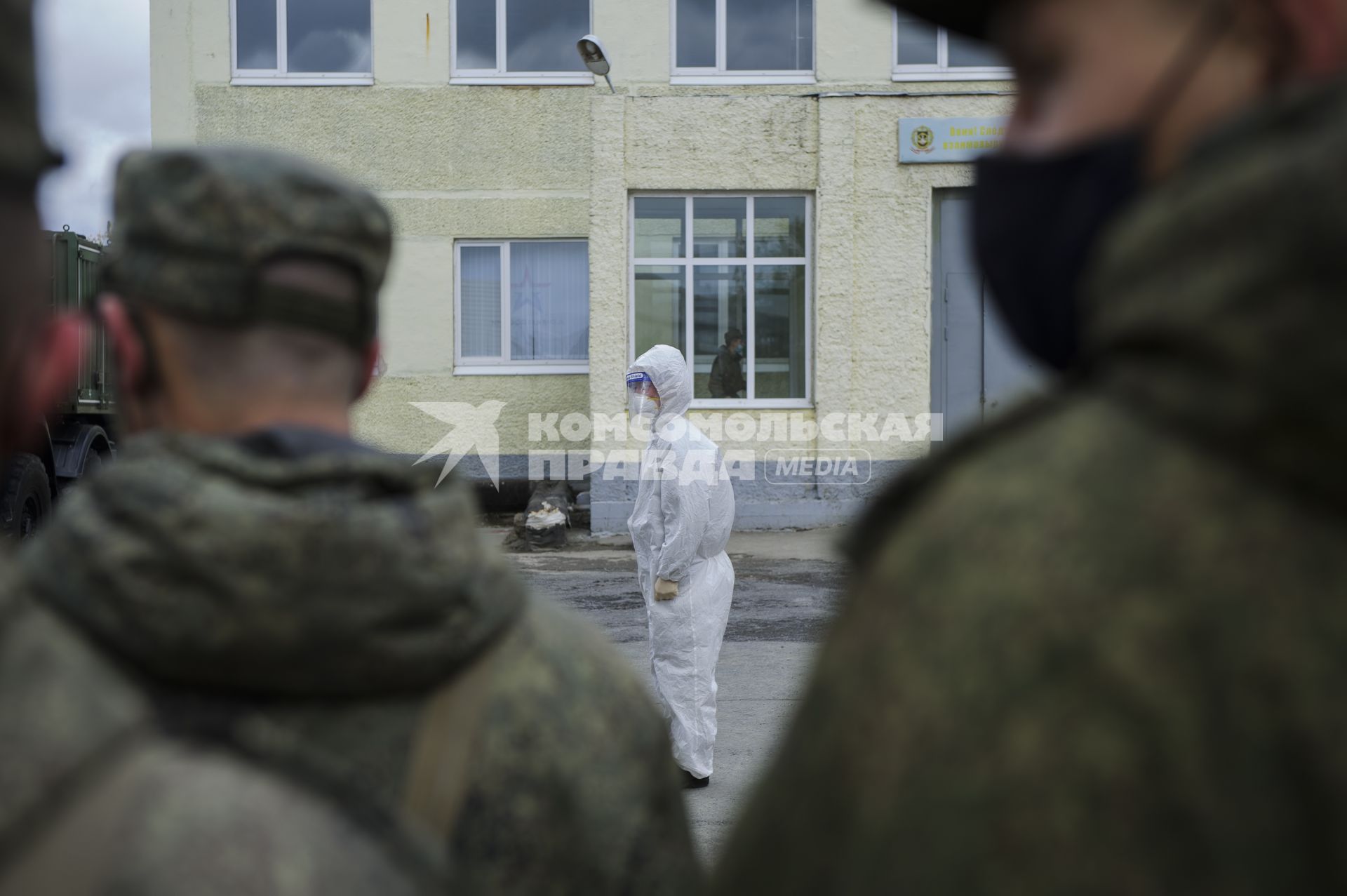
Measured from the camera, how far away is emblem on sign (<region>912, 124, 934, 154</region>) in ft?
47.5

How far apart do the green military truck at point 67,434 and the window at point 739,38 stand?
682cm

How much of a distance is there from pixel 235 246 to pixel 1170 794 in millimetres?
1106

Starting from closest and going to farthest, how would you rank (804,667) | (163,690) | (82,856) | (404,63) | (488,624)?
(82,856), (163,690), (488,624), (804,667), (404,63)

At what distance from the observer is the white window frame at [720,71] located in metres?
15.0

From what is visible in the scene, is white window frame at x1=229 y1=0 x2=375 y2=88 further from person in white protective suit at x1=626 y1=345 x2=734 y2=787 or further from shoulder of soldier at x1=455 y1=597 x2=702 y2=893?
shoulder of soldier at x1=455 y1=597 x2=702 y2=893

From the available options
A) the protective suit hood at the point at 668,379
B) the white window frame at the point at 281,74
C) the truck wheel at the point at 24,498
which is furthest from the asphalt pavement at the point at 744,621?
the white window frame at the point at 281,74

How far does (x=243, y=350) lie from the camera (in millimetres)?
1463


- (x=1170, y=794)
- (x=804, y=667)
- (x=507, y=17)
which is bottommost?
(x=804, y=667)

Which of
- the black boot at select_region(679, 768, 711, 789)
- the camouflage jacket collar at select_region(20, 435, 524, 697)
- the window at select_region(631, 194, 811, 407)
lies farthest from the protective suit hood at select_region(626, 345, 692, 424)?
the window at select_region(631, 194, 811, 407)

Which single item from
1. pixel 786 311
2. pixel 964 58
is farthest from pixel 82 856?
pixel 964 58

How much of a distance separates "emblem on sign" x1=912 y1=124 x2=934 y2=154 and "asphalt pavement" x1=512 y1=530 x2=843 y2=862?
14.3ft

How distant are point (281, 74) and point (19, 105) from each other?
16.3 m

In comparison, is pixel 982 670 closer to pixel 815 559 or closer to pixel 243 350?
pixel 243 350

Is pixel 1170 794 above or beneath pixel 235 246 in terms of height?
beneath
